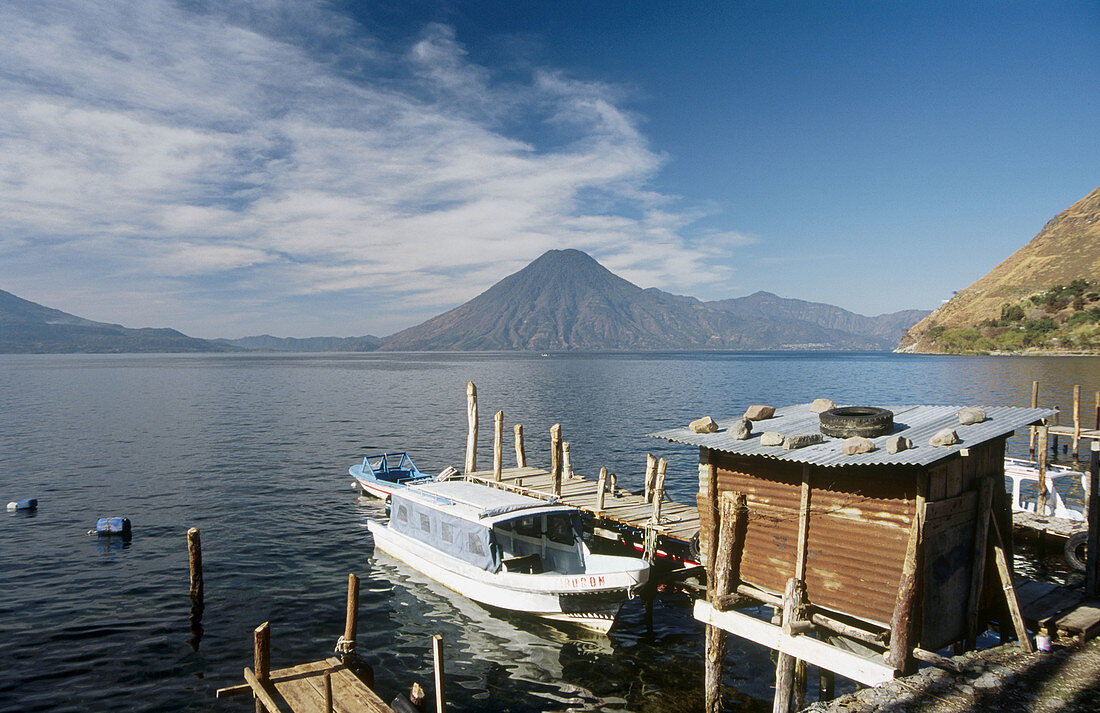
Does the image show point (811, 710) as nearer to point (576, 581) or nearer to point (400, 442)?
point (576, 581)

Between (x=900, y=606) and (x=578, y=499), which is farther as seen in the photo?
(x=578, y=499)

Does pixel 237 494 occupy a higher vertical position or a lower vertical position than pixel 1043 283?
lower

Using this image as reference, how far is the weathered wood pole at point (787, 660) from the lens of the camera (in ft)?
39.8

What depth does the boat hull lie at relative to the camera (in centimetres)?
1684

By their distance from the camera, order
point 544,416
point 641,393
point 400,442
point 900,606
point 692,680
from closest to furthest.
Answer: point 900,606 → point 692,680 → point 400,442 → point 544,416 → point 641,393

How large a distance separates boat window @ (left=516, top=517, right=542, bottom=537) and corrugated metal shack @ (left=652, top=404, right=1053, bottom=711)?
22.9 feet

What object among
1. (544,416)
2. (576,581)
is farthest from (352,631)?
(544,416)

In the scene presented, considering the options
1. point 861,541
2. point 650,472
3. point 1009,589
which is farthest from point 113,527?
point 1009,589

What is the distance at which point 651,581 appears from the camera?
60.5 ft

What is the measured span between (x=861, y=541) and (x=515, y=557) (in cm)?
1144

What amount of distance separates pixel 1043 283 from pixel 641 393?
16124cm

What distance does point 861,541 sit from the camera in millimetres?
12078

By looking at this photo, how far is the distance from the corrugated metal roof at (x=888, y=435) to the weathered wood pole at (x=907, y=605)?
977 mm

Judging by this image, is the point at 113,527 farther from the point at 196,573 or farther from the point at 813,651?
the point at 813,651
